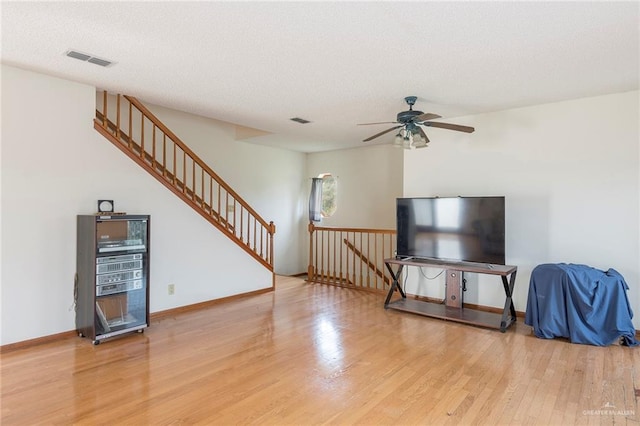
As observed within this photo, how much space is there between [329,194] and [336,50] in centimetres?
516

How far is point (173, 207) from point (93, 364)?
2.06 meters

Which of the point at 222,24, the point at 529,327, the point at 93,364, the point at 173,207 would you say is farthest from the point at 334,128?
the point at 93,364

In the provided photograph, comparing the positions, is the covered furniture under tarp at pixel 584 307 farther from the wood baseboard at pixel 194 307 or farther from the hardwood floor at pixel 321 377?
the wood baseboard at pixel 194 307

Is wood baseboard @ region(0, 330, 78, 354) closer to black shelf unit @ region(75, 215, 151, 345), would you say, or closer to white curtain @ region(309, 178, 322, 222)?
black shelf unit @ region(75, 215, 151, 345)

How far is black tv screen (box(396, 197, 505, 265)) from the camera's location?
166 inches

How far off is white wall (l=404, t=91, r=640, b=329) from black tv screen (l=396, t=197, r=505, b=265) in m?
0.53

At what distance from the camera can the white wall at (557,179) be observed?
389 centimetres

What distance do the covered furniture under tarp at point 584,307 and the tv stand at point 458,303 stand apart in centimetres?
35

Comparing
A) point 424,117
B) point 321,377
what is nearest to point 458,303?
point 424,117

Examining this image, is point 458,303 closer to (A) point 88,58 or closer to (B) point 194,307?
(B) point 194,307

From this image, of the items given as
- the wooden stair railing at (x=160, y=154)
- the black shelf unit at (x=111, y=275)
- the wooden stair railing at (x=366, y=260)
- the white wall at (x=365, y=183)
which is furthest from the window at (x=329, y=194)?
the black shelf unit at (x=111, y=275)

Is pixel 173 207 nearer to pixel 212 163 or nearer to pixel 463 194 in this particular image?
pixel 212 163

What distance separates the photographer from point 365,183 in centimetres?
731

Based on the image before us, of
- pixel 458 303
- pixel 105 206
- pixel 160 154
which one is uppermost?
pixel 160 154
